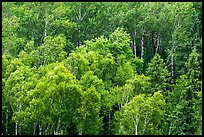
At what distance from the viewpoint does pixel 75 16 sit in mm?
63875

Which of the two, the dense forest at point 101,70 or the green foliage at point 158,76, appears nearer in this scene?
the dense forest at point 101,70

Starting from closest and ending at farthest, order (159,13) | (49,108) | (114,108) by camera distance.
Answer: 1. (49,108)
2. (114,108)
3. (159,13)

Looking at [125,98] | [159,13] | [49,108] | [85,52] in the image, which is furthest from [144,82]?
[159,13]

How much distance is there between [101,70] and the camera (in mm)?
50969

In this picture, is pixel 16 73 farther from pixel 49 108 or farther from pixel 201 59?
pixel 201 59

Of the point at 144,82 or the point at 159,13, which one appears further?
the point at 159,13

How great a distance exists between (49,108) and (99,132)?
596 cm

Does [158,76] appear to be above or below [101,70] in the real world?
below

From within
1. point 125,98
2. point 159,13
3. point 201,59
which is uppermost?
point 159,13

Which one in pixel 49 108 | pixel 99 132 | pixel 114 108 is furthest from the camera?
pixel 114 108

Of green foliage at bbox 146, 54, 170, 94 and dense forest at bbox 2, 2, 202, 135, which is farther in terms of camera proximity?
green foliage at bbox 146, 54, 170, 94

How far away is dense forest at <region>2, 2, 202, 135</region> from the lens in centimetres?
4509

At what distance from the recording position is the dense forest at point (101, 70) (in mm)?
A: 45094

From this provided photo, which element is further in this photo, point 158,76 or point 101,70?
point 158,76
